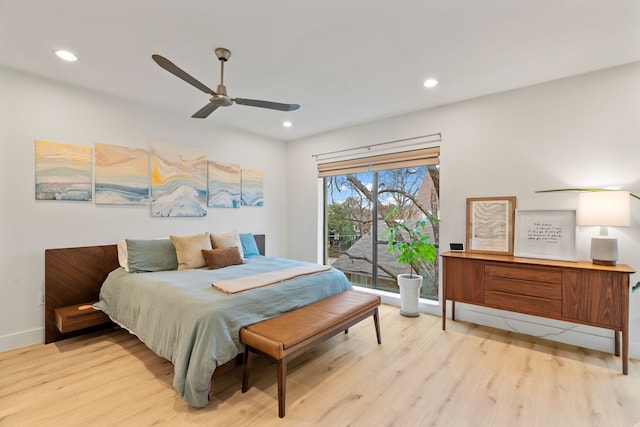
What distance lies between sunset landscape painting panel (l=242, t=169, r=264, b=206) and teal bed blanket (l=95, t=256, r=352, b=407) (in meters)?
1.65

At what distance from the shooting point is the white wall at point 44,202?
8.70ft

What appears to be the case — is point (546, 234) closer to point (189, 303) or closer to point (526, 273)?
point (526, 273)

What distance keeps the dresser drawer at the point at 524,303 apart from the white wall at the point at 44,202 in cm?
369

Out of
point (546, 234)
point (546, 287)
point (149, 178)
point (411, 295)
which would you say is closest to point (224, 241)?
point (149, 178)

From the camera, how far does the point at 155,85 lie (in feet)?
9.76

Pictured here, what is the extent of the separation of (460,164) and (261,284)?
268 cm

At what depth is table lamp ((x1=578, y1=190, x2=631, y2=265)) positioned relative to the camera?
2342 millimetres

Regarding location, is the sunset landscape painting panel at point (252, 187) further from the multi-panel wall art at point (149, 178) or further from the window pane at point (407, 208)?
the window pane at point (407, 208)

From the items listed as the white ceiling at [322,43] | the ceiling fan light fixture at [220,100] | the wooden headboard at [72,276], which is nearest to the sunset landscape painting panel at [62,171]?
the wooden headboard at [72,276]

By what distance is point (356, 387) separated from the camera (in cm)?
211

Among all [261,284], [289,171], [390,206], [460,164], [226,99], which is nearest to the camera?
[226,99]

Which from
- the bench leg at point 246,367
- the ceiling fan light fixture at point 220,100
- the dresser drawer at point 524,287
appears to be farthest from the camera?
the dresser drawer at point 524,287

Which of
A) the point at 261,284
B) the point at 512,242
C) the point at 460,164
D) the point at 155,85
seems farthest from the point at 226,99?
the point at 512,242

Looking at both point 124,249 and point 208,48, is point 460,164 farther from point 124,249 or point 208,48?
point 124,249
